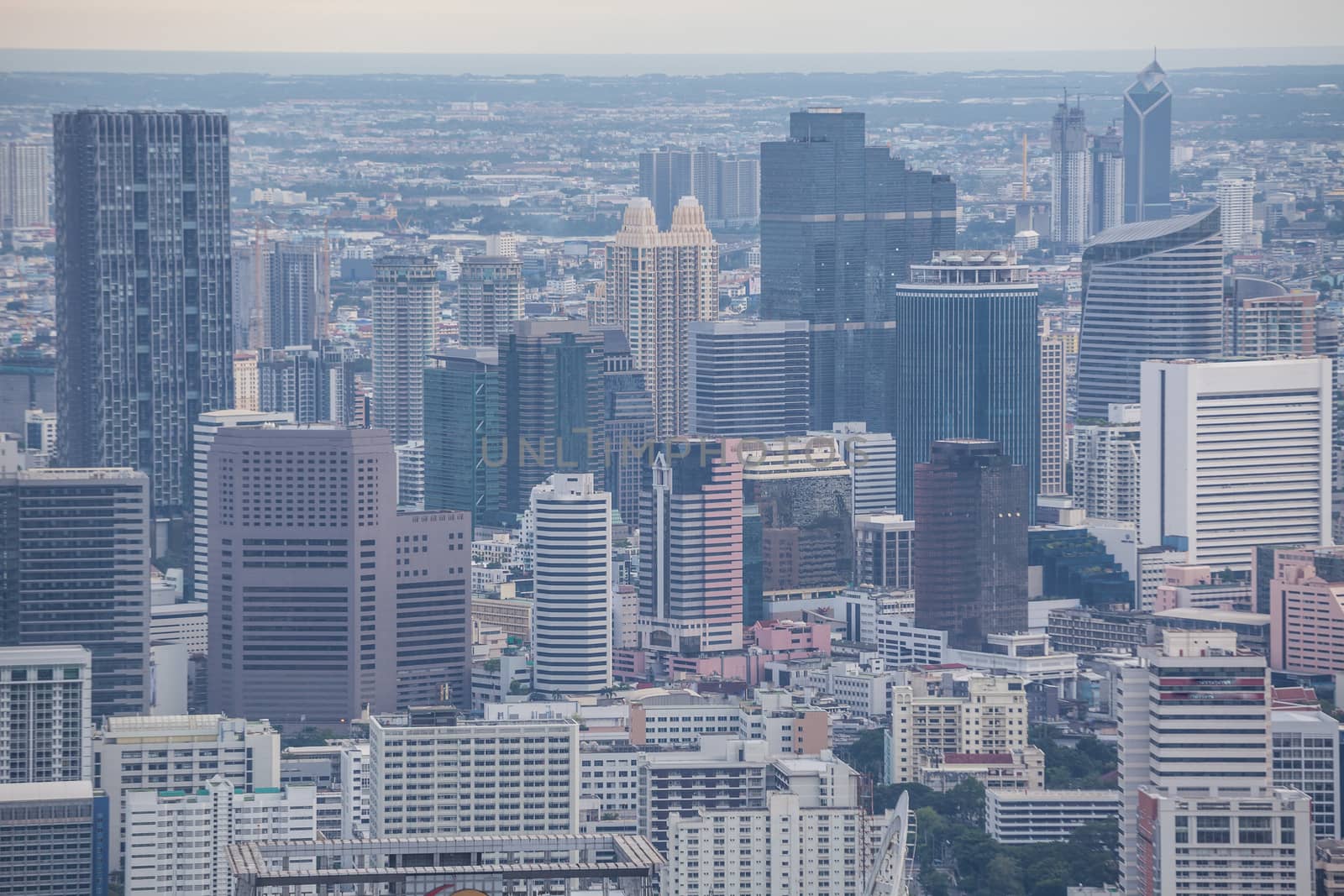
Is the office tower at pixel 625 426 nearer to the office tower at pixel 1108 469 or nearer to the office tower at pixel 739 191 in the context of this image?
the office tower at pixel 739 191

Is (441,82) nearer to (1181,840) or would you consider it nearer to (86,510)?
(86,510)

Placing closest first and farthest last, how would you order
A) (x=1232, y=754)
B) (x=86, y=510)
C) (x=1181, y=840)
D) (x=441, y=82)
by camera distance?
(x=1181, y=840), (x=1232, y=754), (x=86, y=510), (x=441, y=82)

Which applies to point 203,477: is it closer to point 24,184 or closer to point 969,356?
point 24,184

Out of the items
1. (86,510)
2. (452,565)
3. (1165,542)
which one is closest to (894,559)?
(1165,542)

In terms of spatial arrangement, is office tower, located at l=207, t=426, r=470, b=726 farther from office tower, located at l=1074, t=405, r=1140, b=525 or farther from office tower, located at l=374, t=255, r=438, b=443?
office tower, located at l=374, t=255, r=438, b=443

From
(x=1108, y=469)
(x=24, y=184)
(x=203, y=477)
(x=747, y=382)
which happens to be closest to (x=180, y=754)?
(x=203, y=477)

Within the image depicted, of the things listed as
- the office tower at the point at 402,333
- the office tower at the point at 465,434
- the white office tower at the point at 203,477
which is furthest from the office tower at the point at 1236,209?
the white office tower at the point at 203,477
